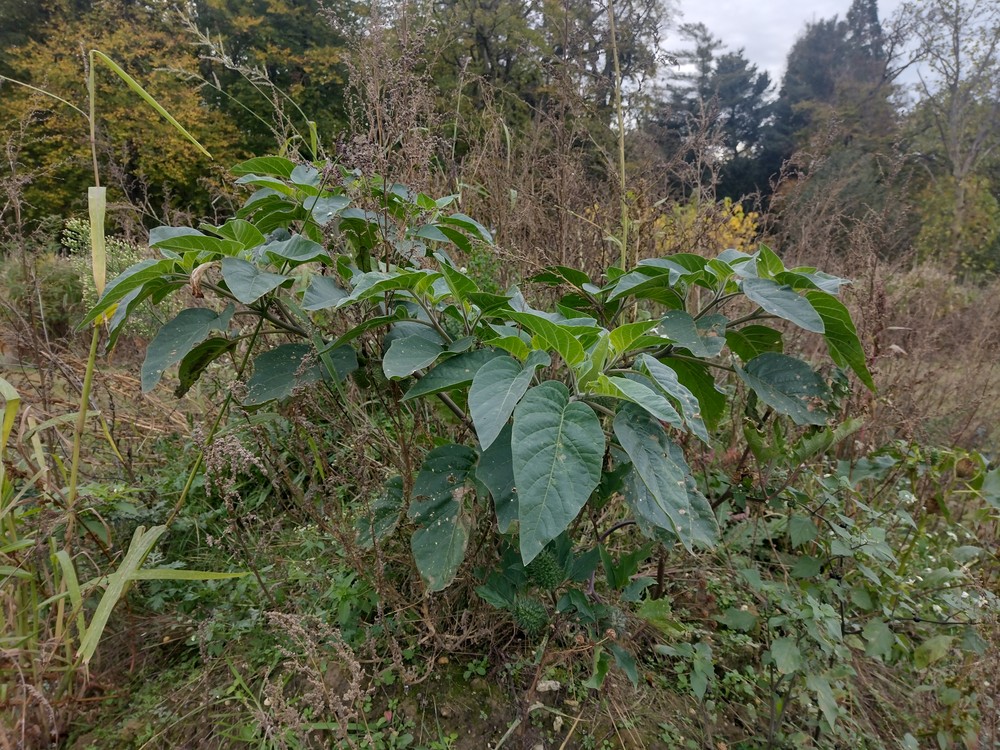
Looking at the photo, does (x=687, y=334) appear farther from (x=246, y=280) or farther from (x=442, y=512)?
(x=246, y=280)

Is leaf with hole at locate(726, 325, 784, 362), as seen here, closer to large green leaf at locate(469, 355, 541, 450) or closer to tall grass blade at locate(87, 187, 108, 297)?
large green leaf at locate(469, 355, 541, 450)

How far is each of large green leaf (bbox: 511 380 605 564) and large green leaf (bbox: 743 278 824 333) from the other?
44 centimetres

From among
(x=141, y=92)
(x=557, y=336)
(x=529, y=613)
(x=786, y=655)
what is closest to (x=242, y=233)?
(x=141, y=92)

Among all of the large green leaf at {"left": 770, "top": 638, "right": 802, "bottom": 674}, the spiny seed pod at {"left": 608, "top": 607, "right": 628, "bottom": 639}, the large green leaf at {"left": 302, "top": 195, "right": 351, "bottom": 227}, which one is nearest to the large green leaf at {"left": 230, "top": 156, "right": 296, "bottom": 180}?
the large green leaf at {"left": 302, "top": 195, "right": 351, "bottom": 227}

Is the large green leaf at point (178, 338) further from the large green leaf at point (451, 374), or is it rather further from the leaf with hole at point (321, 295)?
the large green leaf at point (451, 374)

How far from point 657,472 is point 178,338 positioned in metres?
0.90

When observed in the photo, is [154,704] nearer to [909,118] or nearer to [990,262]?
[990,262]

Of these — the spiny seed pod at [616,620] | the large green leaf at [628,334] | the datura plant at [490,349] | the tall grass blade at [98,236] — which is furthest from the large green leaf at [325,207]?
the spiny seed pod at [616,620]

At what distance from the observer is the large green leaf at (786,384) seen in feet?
3.34

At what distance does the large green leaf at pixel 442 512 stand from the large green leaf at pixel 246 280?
0.43 metres

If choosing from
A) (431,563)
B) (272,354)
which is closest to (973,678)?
(431,563)

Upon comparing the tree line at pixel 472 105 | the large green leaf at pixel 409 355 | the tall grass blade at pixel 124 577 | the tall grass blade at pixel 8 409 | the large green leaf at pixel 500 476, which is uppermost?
the tree line at pixel 472 105

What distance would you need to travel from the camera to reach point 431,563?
0.97 metres

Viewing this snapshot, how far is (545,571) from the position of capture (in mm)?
1082
